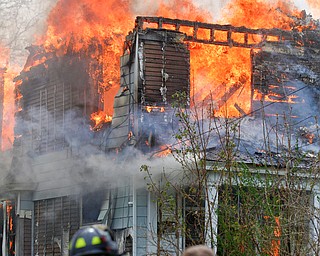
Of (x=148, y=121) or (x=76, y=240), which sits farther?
(x=148, y=121)

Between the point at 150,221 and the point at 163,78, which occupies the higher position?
the point at 163,78

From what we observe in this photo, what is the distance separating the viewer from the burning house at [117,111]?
18312 millimetres

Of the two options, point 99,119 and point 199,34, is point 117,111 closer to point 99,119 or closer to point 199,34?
point 99,119

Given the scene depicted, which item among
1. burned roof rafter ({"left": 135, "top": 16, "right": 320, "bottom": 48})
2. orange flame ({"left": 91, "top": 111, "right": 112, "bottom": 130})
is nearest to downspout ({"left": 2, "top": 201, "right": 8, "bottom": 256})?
orange flame ({"left": 91, "top": 111, "right": 112, "bottom": 130})

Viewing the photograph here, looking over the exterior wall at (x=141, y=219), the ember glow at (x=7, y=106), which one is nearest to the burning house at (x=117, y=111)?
the exterior wall at (x=141, y=219)

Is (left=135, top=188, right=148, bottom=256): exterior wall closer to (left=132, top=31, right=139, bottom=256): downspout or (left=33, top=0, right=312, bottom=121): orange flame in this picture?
(left=132, top=31, right=139, bottom=256): downspout

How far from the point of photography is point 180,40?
19.3 m

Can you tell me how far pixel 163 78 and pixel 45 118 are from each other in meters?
4.67

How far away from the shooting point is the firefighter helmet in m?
4.09

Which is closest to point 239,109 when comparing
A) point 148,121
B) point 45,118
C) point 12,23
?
point 148,121

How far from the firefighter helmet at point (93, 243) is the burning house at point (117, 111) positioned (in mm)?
11985

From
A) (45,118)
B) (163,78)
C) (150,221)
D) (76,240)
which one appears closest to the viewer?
(76,240)

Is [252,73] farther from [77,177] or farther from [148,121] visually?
[77,177]

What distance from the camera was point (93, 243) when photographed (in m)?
4.10
